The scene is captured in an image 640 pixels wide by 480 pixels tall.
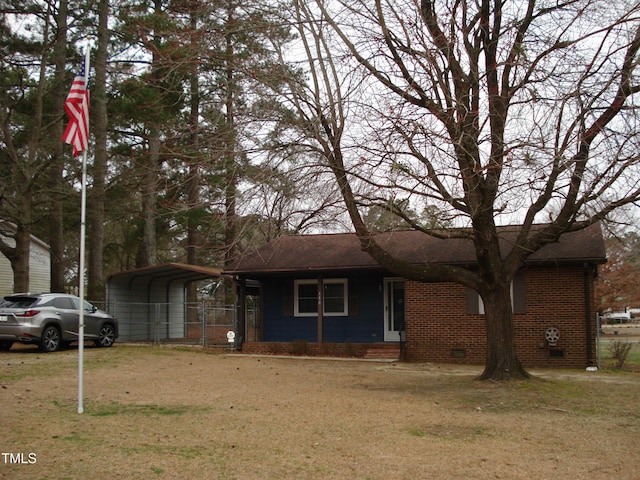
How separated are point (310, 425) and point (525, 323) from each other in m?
11.4

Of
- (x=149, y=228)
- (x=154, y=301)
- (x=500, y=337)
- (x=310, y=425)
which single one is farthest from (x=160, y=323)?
(x=310, y=425)

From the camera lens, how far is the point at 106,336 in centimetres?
2061

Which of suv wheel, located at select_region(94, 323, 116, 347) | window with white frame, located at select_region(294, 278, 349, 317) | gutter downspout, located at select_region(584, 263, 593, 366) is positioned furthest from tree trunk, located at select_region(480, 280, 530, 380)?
suv wheel, located at select_region(94, 323, 116, 347)

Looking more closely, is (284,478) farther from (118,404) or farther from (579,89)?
(579,89)

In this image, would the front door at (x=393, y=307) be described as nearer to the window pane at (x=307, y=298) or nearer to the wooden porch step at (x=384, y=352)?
the wooden porch step at (x=384, y=352)

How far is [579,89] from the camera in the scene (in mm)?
11367

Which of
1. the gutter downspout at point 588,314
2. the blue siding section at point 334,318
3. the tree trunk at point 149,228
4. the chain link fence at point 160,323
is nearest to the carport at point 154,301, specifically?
the chain link fence at point 160,323

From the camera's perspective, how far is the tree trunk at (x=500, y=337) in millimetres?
13445

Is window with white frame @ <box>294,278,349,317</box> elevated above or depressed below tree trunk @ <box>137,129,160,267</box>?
below

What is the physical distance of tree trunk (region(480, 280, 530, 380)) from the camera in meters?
13.4

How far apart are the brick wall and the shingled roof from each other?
65 cm

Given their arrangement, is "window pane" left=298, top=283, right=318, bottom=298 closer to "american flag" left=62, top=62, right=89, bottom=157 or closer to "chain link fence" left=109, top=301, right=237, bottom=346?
"chain link fence" left=109, top=301, right=237, bottom=346

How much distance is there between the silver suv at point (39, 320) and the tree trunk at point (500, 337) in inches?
446

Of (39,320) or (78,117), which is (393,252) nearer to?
(39,320)
